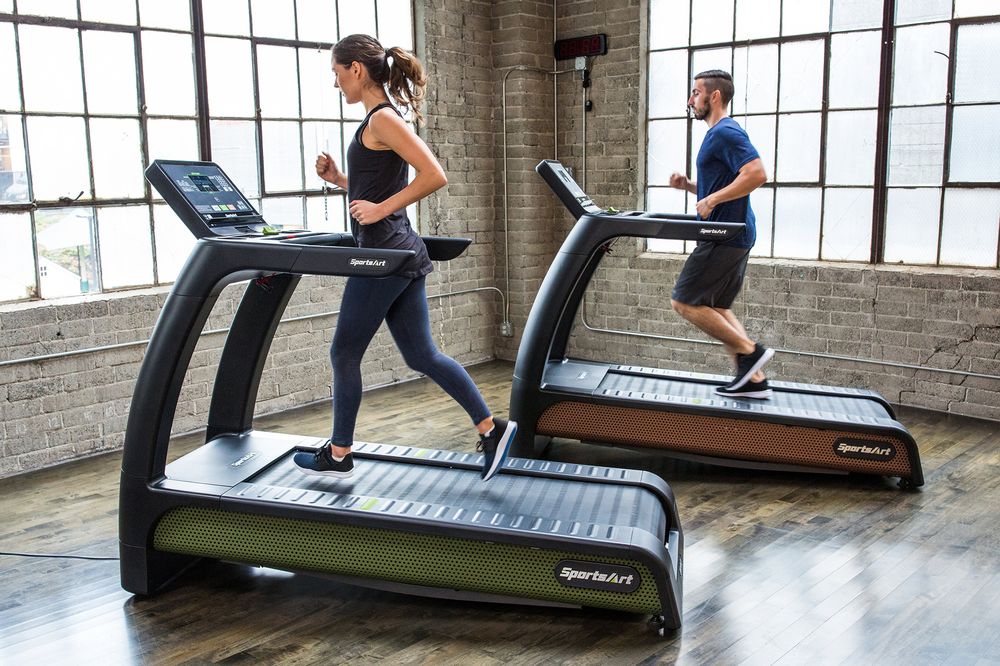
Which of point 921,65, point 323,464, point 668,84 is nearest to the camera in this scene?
point 323,464

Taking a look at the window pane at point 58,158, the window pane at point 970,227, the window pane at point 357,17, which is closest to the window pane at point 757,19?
the window pane at point 970,227

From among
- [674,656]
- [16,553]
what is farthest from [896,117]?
[16,553]

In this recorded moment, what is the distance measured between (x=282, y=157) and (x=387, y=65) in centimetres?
267

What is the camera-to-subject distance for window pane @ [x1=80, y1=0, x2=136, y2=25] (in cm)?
471

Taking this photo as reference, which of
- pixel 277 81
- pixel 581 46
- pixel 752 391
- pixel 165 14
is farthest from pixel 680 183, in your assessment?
pixel 165 14

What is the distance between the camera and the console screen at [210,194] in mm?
3219

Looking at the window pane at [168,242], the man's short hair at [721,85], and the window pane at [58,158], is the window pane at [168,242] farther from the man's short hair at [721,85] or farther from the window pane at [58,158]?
the man's short hair at [721,85]

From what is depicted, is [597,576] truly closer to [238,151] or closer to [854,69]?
[238,151]

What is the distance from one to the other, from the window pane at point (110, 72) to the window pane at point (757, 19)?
12.0 ft

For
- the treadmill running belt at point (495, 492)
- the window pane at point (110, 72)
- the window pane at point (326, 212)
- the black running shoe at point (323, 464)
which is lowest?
the treadmill running belt at point (495, 492)

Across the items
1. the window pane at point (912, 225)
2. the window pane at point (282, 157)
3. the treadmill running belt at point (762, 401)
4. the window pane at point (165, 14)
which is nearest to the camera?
the treadmill running belt at point (762, 401)

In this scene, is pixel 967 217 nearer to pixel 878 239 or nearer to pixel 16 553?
pixel 878 239

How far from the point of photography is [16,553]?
359cm

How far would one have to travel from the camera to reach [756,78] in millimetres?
5984
